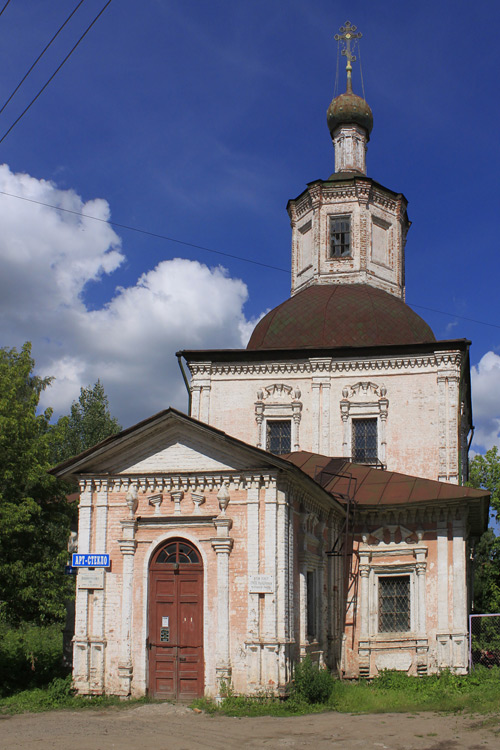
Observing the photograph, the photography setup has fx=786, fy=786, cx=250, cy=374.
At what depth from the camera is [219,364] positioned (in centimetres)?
2034

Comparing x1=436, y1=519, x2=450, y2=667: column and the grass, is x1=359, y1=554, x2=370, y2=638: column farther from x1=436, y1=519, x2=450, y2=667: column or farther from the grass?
x1=436, y1=519, x2=450, y2=667: column

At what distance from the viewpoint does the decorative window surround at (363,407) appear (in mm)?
19203

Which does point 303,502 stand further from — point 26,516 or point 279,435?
point 279,435

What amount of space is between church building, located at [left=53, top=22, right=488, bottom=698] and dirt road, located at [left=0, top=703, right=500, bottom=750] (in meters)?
0.98

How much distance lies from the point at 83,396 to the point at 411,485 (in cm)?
2555

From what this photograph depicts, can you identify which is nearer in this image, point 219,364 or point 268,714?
point 268,714

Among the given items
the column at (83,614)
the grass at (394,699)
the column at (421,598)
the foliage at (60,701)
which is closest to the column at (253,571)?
the grass at (394,699)

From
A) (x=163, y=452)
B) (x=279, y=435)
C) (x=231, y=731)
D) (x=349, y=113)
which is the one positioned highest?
(x=349, y=113)

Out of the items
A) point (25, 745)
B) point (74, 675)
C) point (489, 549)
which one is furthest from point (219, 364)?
point (489, 549)

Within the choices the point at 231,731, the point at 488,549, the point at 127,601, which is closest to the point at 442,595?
the point at 127,601

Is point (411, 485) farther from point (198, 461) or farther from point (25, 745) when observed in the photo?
point (25, 745)

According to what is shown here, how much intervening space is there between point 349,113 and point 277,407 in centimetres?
1062

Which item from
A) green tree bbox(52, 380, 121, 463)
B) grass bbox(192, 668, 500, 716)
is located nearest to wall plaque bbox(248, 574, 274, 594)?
grass bbox(192, 668, 500, 716)

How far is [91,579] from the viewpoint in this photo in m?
12.5
